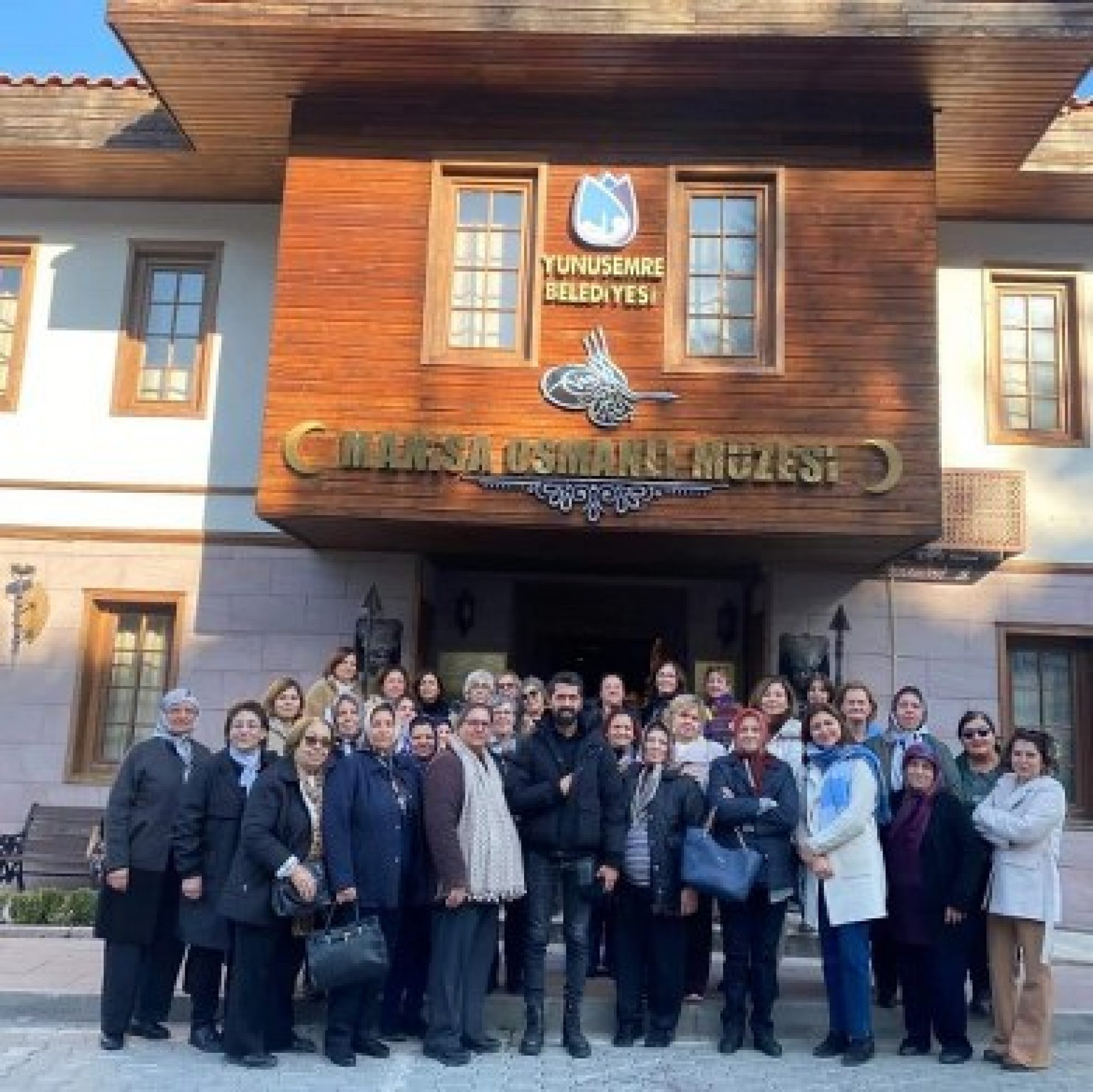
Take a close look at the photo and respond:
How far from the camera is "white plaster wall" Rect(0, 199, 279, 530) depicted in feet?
39.2

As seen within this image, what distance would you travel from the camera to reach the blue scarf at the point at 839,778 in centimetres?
637

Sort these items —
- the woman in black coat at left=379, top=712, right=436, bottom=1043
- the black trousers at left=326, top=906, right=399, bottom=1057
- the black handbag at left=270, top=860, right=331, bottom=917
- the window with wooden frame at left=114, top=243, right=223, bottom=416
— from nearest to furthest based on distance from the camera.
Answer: the black handbag at left=270, top=860, right=331, bottom=917, the black trousers at left=326, top=906, right=399, bottom=1057, the woman in black coat at left=379, top=712, right=436, bottom=1043, the window with wooden frame at left=114, top=243, right=223, bottom=416

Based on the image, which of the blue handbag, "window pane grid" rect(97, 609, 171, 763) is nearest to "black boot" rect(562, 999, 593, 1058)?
the blue handbag

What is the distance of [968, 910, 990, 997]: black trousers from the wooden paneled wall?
12.1 feet

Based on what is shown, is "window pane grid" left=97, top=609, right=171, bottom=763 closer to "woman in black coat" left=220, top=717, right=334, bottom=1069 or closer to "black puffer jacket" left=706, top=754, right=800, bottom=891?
"woman in black coat" left=220, top=717, right=334, bottom=1069

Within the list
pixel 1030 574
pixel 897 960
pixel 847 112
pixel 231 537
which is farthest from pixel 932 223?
pixel 231 537

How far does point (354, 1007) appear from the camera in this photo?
6.16m

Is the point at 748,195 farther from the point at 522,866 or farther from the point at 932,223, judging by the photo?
the point at 522,866

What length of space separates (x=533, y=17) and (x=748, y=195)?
242cm

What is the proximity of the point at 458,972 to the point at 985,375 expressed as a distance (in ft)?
27.5

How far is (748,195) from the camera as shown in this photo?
417 inches

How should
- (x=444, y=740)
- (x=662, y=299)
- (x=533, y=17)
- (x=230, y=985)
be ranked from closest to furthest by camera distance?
1. (x=230, y=985)
2. (x=444, y=740)
3. (x=533, y=17)
4. (x=662, y=299)

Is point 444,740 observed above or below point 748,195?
below

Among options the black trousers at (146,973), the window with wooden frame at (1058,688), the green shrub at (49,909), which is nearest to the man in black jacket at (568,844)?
the black trousers at (146,973)
